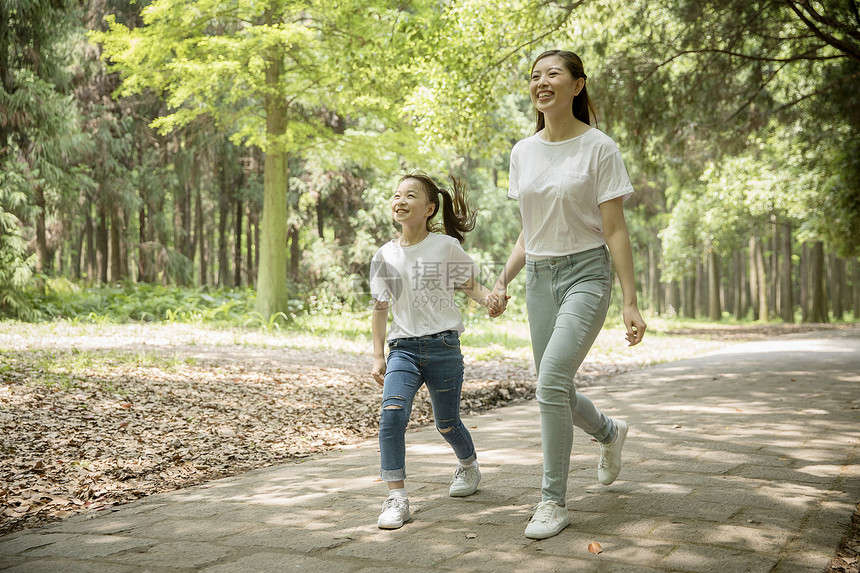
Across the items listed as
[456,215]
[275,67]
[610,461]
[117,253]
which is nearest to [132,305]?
[275,67]

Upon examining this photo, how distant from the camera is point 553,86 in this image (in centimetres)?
346

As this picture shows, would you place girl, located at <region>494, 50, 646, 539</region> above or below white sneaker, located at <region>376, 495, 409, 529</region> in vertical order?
above

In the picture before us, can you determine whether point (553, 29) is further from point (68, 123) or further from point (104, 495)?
point (68, 123)

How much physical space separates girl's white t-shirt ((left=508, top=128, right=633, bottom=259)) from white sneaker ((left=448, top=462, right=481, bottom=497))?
1.26m

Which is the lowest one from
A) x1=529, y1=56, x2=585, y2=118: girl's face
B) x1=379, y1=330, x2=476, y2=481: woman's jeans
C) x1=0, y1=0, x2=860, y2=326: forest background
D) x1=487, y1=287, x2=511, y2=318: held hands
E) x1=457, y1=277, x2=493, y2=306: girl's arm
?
x1=379, y1=330, x2=476, y2=481: woman's jeans

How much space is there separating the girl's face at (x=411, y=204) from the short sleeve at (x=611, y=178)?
3.13 feet

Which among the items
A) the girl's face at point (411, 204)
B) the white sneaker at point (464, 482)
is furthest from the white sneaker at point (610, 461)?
the girl's face at point (411, 204)

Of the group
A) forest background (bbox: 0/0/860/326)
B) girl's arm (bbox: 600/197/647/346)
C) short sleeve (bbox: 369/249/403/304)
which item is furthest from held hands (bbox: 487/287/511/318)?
forest background (bbox: 0/0/860/326)

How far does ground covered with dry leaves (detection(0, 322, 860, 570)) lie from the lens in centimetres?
446

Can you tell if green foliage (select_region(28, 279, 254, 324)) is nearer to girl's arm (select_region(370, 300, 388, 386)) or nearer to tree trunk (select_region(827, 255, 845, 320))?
girl's arm (select_region(370, 300, 388, 386))

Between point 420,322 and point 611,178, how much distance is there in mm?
1172

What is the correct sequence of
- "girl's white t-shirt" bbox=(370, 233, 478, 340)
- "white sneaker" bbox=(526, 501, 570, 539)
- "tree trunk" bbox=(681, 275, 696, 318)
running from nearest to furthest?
1. "white sneaker" bbox=(526, 501, 570, 539)
2. "girl's white t-shirt" bbox=(370, 233, 478, 340)
3. "tree trunk" bbox=(681, 275, 696, 318)

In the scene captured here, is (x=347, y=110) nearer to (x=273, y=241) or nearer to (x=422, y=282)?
(x=273, y=241)

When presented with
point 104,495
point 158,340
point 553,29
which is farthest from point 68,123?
point 104,495
